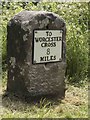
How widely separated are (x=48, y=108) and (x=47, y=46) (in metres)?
0.83

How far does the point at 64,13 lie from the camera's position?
731cm

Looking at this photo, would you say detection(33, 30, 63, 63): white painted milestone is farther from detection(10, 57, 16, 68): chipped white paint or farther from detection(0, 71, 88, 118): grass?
detection(0, 71, 88, 118): grass

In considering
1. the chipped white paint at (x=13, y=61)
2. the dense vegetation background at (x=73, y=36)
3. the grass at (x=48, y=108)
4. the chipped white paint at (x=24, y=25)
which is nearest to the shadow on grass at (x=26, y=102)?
the grass at (x=48, y=108)

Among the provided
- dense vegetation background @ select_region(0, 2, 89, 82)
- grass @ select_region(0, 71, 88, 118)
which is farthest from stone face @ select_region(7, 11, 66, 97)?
dense vegetation background @ select_region(0, 2, 89, 82)

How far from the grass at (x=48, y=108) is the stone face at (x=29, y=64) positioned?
0.43 ft

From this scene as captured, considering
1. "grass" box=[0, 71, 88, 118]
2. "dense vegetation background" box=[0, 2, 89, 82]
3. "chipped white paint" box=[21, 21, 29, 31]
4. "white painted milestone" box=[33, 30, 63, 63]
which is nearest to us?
"grass" box=[0, 71, 88, 118]

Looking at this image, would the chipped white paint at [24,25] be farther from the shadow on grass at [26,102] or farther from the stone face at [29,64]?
the shadow on grass at [26,102]

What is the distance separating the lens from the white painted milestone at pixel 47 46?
4.63 meters

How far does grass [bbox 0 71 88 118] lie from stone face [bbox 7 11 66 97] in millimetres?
130

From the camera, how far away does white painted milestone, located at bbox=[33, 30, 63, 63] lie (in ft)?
15.2

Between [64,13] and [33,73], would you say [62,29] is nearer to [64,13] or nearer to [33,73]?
[33,73]

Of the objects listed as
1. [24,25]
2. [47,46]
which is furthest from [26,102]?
[24,25]

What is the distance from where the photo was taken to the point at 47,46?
4.76 m

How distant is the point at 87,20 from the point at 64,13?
2.15ft
